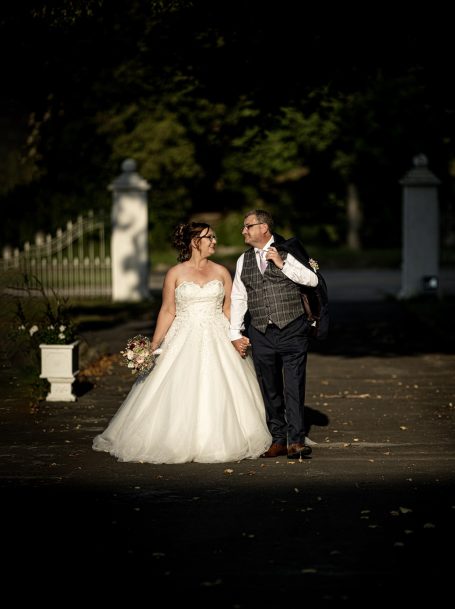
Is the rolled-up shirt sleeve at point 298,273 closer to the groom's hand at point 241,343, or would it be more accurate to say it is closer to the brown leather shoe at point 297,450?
the groom's hand at point 241,343

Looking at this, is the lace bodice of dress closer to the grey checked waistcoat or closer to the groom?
the groom

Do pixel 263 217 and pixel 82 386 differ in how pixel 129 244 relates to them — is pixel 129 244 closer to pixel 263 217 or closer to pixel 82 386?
pixel 82 386

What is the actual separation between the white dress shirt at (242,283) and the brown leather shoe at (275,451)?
89cm

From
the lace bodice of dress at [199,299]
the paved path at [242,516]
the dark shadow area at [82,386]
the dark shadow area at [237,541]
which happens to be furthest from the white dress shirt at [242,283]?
the dark shadow area at [82,386]

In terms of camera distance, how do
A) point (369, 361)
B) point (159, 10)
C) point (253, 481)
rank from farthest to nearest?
1. point (159, 10)
2. point (369, 361)
3. point (253, 481)

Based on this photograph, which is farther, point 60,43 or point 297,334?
point 60,43

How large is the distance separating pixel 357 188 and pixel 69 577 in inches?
1878

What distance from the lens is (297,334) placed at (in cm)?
1026

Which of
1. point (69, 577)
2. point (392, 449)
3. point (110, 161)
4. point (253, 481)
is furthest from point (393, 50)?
point (110, 161)

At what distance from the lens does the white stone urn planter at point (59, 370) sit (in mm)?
14008

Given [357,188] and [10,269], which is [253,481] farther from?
[357,188]

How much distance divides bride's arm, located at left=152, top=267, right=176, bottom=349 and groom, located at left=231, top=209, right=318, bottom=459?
61cm

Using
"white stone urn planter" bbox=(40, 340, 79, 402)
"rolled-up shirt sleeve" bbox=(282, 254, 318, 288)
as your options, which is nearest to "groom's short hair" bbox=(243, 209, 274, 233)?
"rolled-up shirt sleeve" bbox=(282, 254, 318, 288)

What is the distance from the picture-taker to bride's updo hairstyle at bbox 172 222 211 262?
1063 cm
